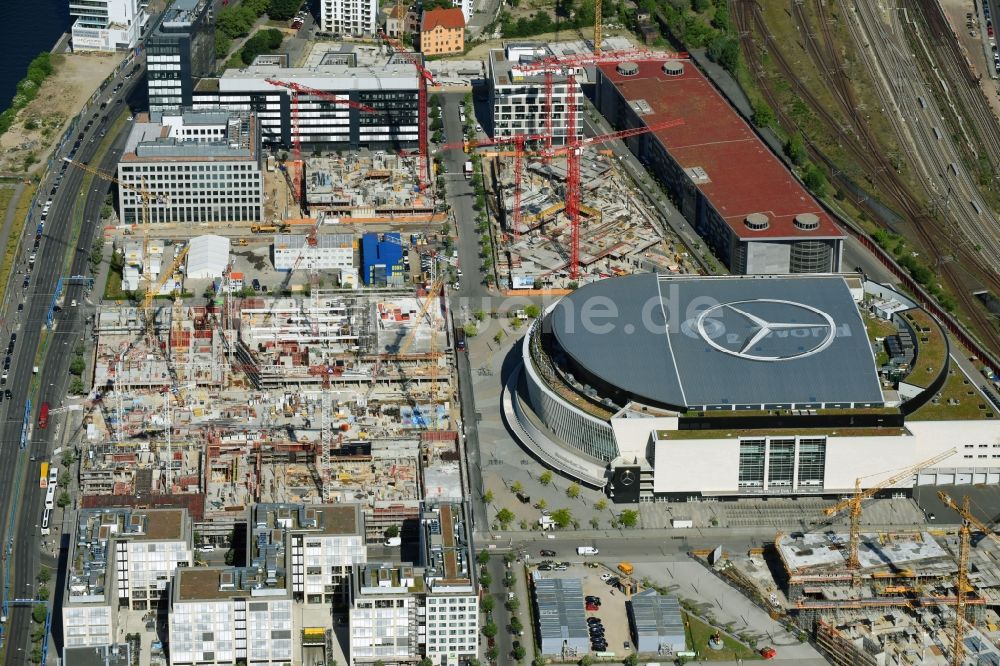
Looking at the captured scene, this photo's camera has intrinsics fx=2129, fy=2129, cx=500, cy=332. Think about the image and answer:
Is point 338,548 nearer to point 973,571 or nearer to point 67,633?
point 67,633

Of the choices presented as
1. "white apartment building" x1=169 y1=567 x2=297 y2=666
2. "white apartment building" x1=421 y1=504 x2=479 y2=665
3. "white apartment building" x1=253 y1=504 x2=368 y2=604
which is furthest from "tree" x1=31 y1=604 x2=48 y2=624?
"white apartment building" x1=421 y1=504 x2=479 y2=665

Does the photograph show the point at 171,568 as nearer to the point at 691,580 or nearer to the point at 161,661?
Result: the point at 161,661

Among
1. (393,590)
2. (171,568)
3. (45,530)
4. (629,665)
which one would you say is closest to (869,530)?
(629,665)

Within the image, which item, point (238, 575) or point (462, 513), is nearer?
point (238, 575)

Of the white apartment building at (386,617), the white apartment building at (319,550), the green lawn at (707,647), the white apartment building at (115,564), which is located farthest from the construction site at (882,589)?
the white apartment building at (115,564)

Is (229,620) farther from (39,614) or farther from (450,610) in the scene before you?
(39,614)

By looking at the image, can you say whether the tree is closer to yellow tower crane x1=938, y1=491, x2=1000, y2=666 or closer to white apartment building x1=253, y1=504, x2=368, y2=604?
white apartment building x1=253, y1=504, x2=368, y2=604
